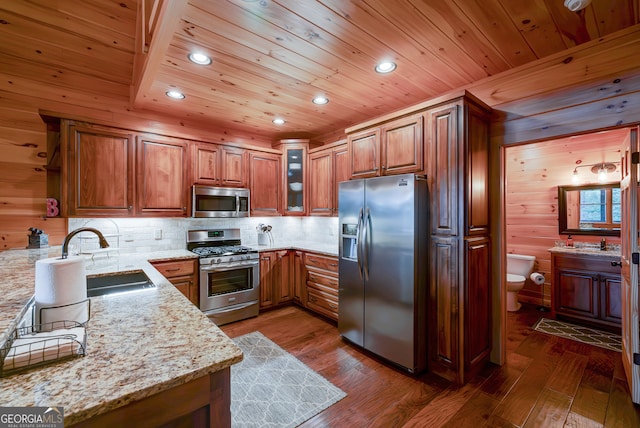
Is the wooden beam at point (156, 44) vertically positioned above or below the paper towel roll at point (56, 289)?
above

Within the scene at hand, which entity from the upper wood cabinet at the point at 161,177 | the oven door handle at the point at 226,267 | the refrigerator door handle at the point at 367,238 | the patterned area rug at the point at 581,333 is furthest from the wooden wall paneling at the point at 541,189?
the upper wood cabinet at the point at 161,177

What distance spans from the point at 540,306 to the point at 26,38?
21.0 feet

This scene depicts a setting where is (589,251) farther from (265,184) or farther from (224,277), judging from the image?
(224,277)

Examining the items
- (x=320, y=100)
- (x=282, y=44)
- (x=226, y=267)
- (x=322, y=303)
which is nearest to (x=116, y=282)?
(x=226, y=267)

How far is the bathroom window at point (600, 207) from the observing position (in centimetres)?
347

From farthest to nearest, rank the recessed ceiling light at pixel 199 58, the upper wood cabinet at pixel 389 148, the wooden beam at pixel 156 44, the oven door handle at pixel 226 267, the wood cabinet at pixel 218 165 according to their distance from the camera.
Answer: the wood cabinet at pixel 218 165, the oven door handle at pixel 226 267, the upper wood cabinet at pixel 389 148, the recessed ceiling light at pixel 199 58, the wooden beam at pixel 156 44

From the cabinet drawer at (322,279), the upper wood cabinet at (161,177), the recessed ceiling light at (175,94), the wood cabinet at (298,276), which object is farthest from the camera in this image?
the wood cabinet at (298,276)

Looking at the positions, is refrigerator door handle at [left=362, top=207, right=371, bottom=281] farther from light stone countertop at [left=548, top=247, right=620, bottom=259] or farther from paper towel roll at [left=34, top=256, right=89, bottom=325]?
light stone countertop at [left=548, top=247, right=620, bottom=259]

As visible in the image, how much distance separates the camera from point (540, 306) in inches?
156

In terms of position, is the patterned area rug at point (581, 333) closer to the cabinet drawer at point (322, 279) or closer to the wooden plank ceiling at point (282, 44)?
the cabinet drawer at point (322, 279)

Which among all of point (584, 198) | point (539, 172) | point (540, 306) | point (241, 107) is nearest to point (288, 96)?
point (241, 107)

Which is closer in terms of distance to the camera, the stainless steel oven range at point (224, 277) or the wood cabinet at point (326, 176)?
the stainless steel oven range at point (224, 277)

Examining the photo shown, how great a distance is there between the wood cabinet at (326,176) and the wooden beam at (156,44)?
2144mm

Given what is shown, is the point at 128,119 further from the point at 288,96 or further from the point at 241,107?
the point at 288,96
